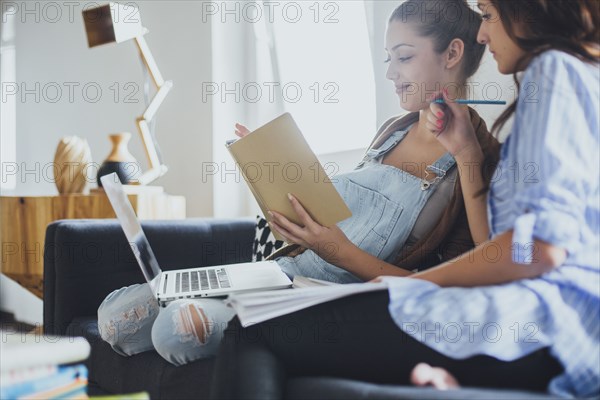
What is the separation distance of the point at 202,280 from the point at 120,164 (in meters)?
1.32

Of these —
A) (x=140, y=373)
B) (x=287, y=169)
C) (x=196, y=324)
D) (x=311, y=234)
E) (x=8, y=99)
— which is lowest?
(x=140, y=373)

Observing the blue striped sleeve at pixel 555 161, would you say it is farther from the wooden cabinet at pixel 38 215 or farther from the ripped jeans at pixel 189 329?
the wooden cabinet at pixel 38 215

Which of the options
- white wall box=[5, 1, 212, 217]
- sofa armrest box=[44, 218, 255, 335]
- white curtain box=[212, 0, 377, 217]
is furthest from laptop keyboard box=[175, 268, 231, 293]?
white wall box=[5, 1, 212, 217]

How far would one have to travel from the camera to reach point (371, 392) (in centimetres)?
72

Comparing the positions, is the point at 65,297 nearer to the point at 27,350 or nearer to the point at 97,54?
the point at 27,350

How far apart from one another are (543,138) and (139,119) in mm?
1930

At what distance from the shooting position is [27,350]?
675 mm

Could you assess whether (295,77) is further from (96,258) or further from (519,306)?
(519,306)

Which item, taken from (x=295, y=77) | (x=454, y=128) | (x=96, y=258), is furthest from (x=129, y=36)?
(x=454, y=128)

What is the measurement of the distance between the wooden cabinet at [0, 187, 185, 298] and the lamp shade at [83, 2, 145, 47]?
0.54 metres

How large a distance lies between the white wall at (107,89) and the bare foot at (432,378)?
2.00 metres

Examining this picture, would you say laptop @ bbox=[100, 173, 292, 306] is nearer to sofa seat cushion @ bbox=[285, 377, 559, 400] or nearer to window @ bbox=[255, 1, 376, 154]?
sofa seat cushion @ bbox=[285, 377, 559, 400]

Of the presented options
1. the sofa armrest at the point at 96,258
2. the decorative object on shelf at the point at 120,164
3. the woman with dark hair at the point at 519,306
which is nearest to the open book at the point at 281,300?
the woman with dark hair at the point at 519,306

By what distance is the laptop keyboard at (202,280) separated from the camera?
3.80ft
